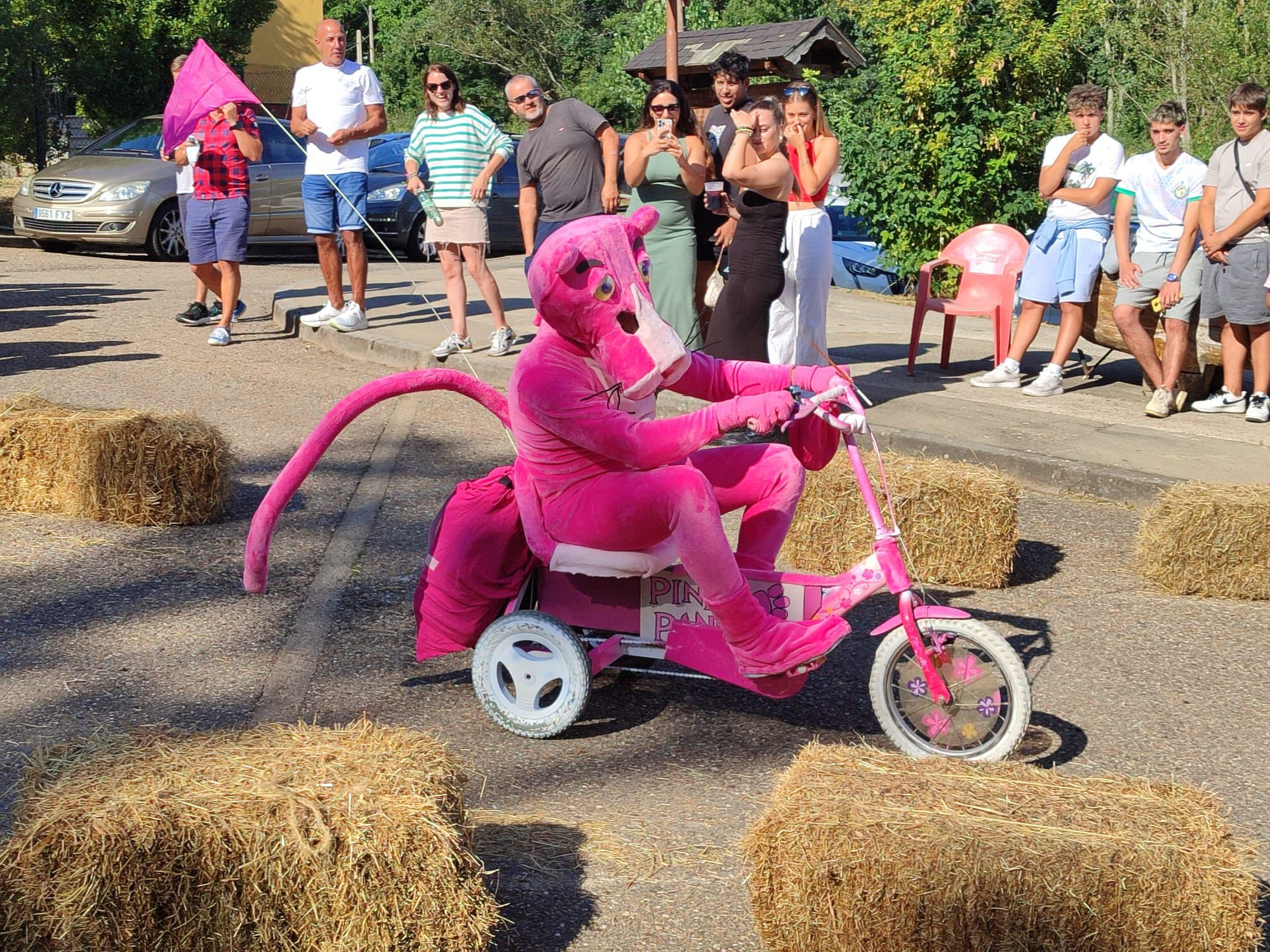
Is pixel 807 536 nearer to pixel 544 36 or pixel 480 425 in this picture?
pixel 480 425

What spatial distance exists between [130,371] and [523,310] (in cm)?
403

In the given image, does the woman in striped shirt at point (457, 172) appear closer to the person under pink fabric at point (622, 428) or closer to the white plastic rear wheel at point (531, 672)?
the white plastic rear wheel at point (531, 672)

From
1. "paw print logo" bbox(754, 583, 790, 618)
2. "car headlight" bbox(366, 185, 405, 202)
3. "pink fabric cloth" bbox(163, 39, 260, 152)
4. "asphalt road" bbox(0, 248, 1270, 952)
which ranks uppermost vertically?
"pink fabric cloth" bbox(163, 39, 260, 152)

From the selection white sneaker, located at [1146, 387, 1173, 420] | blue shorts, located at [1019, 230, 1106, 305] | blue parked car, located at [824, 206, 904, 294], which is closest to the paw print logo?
white sneaker, located at [1146, 387, 1173, 420]

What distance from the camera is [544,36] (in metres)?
44.9

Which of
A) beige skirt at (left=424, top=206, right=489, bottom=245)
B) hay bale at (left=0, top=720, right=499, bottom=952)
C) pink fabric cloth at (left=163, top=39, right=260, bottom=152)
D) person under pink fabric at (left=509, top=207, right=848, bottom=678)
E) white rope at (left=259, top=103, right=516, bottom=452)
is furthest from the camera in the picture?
beige skirt at (left=424, top=206, right=489, bottom=245)

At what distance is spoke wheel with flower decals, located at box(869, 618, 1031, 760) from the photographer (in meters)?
4.05

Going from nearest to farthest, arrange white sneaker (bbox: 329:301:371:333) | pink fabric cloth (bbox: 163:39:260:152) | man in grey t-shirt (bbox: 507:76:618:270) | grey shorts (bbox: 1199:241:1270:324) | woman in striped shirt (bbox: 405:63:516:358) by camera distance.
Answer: pink fabric cloth (bbox: 163:39:260:152), grey shorts (bbox: 1199:241:1270:324), man in grey t-shirt (bbox: 507:76:618:270), woman in striped shirt (bbox: 405:63:516:358), white sneaker (bbox: 329:301:371:333)

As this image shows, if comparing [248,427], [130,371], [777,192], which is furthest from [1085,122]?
[130,371]

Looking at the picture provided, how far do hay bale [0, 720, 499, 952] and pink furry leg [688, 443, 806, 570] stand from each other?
181 cm

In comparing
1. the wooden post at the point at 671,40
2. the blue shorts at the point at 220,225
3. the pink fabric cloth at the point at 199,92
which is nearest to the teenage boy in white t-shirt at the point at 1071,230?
the wooden post at the point at 671,40

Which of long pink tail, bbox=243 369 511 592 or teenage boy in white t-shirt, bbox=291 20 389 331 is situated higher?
teenage boy in white t-shirt, bbox=291 20 389 331

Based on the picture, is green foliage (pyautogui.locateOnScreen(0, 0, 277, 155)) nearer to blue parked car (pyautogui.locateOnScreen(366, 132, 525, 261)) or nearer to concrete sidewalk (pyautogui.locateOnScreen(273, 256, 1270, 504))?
blue parked car (pyautogui.locateOnScreen(366, 132, 525, 261))

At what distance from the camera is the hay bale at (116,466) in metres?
6.25
